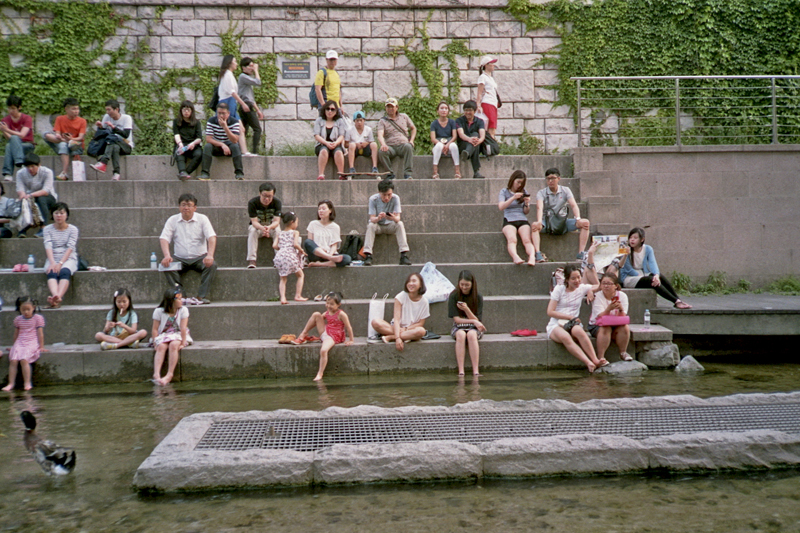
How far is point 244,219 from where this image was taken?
37.3 feet

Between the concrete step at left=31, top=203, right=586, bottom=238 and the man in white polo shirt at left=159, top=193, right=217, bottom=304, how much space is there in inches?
42.2

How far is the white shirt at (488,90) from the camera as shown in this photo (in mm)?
13602

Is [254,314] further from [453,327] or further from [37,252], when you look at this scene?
[37,252]

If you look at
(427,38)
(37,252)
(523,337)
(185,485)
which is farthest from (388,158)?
(185,485)

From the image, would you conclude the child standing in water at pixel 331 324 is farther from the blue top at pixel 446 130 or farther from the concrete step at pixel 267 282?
the blue top at pixel 446 130

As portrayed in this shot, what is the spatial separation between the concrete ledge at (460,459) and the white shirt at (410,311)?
411 cm

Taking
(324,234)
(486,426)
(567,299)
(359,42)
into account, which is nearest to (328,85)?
(359,42)

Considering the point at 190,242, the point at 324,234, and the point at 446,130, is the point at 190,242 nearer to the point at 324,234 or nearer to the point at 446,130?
the point at 324,234

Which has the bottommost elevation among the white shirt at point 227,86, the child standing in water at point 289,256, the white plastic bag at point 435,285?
the white plastic bag at point 435,285

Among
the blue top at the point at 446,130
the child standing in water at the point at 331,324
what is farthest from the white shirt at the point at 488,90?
the child standing in water at the point at 331,324

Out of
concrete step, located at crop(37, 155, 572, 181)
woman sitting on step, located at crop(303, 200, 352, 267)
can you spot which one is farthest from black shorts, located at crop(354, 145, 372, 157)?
woman sitting on step, located at crop(303, 200, 352, 267)

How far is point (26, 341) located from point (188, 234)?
2.49m

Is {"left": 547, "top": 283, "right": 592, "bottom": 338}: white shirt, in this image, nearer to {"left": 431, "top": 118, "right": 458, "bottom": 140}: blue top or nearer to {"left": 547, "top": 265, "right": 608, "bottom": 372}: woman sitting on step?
{"left": 547, "top": 265, "right": 608, "bottom": 372}: woman sitting on step

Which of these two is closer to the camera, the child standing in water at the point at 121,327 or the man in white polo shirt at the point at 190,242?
the child standing in water at the point at 121,327
